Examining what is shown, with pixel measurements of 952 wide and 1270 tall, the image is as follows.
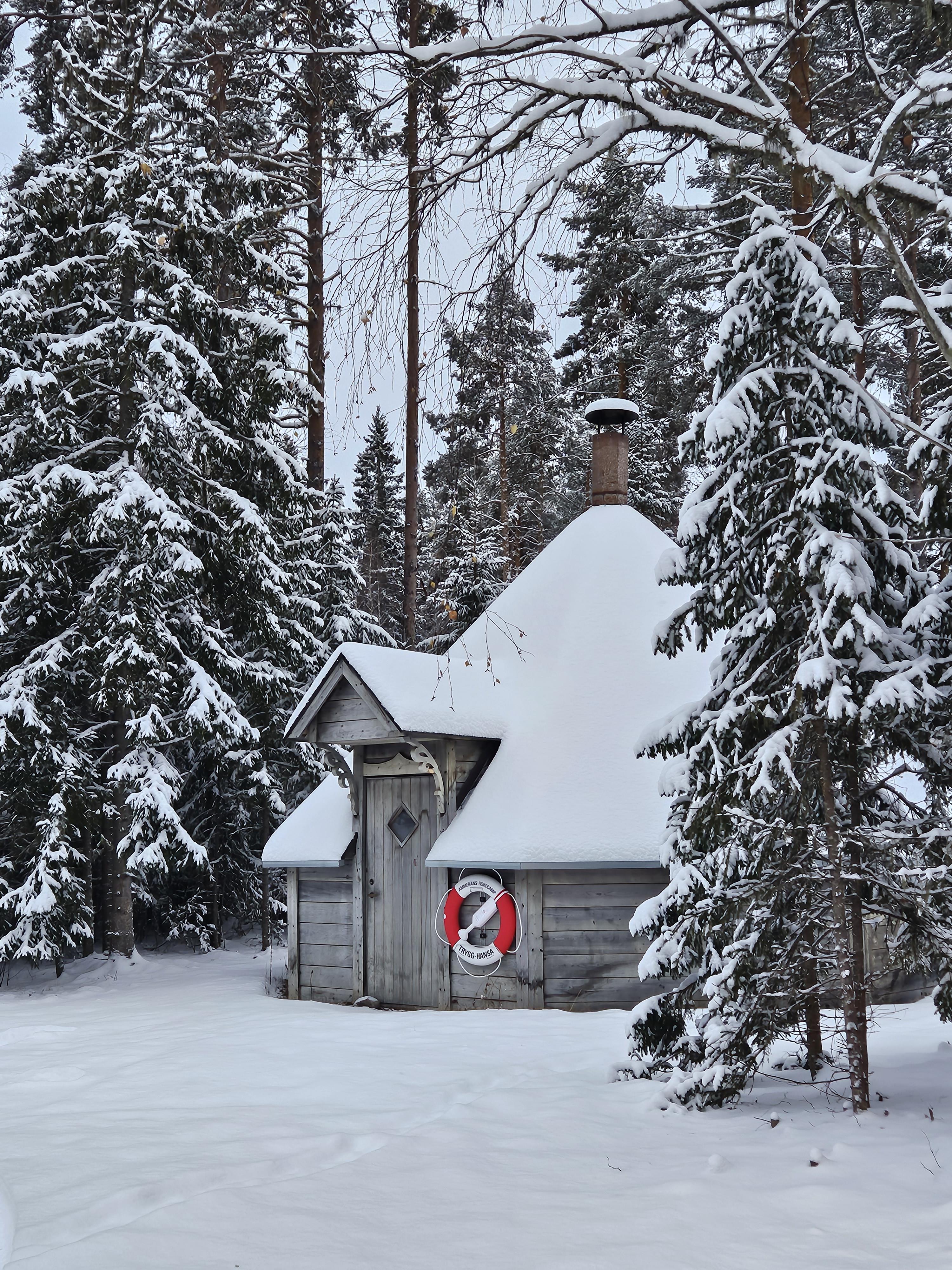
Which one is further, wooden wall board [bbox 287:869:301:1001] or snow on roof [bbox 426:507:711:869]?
wooden wall board [bbox 287:869:301:1001]

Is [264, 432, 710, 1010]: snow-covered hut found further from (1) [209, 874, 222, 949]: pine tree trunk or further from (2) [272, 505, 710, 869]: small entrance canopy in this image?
(1) [209, 874, 222, 949]: pine tree trunk

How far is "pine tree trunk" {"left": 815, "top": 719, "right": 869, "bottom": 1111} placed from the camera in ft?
16.9

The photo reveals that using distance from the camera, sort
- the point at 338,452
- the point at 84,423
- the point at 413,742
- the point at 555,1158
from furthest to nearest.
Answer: the point at 84,423
the point at 413,742
the point at 338,452
the point at 555,1158

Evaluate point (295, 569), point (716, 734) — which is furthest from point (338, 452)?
point (295, 569)

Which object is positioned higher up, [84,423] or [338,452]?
[84,423]

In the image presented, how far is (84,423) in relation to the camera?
14.9 m

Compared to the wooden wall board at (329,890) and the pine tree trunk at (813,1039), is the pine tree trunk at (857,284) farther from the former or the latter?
the pine tree trunk at (813,1039)

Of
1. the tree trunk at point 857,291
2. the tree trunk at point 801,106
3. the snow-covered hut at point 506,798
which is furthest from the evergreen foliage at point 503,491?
the tree trunk at point 801,106

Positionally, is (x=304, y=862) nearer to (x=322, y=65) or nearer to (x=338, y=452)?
(x=338, y=452)

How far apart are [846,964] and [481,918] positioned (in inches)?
217

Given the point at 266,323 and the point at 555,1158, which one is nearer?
the point at 555,1158

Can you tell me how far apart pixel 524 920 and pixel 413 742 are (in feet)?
6.74

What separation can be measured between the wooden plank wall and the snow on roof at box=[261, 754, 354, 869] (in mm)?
229

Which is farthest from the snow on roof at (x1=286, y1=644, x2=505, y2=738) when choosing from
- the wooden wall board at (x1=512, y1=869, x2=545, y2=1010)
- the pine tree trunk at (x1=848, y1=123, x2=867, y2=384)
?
the pine tree trunk at (x1=848, y1=123, x2=867, y2=384)
